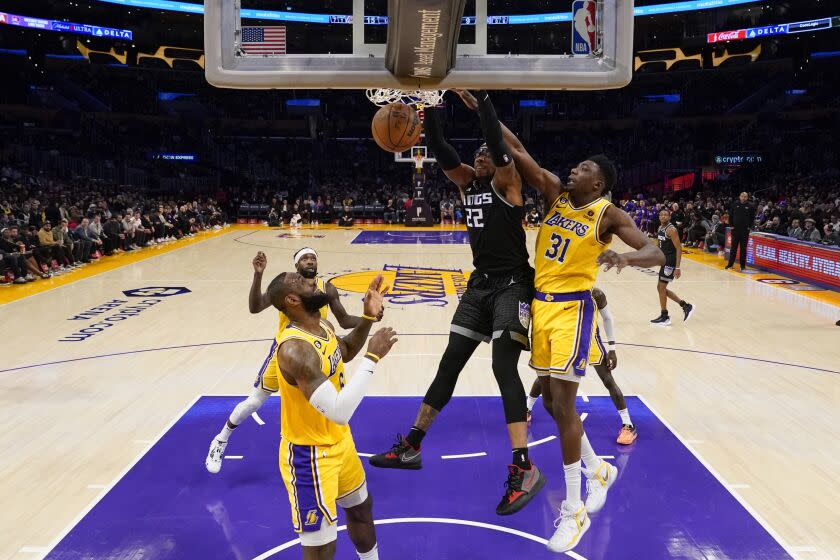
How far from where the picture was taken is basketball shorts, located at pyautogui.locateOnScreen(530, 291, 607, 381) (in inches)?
148

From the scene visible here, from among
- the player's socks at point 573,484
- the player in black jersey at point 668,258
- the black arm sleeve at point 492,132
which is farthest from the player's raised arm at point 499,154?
the player in black jersey at point 668,258

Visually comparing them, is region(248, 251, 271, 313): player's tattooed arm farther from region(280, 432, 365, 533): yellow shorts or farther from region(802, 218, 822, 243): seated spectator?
region(802, 218, 822, 243): seated spectator

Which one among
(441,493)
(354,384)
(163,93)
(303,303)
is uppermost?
(163,93)

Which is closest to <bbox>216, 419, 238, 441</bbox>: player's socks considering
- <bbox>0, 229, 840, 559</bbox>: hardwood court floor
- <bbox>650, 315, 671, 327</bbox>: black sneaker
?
<bbox>0, 229, 840, 559</bbox>: hardwood court floor

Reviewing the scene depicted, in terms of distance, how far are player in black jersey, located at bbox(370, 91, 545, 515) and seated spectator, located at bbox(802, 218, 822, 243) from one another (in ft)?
40.5

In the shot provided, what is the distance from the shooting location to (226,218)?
27.7 meters

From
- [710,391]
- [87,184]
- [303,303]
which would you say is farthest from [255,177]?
[303,303]

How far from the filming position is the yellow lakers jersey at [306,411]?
2865 millimetres

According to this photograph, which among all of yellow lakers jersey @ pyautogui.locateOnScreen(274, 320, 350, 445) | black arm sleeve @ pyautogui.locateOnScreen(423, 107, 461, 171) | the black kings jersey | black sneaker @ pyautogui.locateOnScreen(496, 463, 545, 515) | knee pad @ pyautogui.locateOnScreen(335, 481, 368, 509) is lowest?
black sneaker @ pyautogui.locateOnScreen(496, 463, 545, 515)

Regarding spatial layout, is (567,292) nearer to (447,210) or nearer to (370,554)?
(370,554)

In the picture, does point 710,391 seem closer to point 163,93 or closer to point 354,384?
point 354,384

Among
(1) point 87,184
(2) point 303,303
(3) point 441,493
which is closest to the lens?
(2) point 303,303

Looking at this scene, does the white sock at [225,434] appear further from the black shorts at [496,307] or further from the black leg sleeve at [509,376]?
the black leg sleeve at [509,376]

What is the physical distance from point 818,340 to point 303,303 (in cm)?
755
